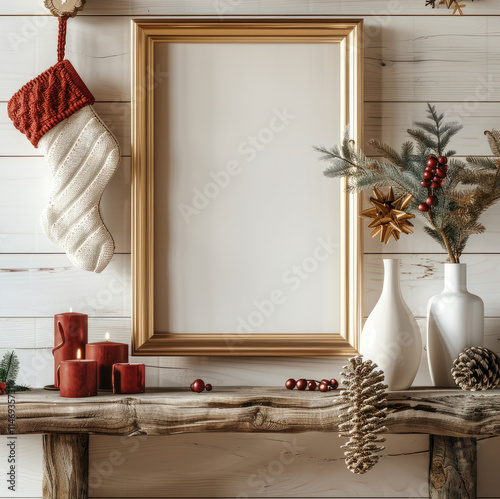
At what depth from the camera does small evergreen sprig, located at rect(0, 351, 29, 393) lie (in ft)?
3.17

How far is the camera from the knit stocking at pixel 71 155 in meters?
1.00

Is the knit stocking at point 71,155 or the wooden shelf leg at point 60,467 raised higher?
the knit stocking at point 71,155

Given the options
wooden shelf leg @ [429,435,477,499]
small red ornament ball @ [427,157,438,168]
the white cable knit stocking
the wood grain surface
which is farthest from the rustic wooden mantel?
small red ornament ball @ [427,157,438,168]

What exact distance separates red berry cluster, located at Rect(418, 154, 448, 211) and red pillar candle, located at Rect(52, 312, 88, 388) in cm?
62

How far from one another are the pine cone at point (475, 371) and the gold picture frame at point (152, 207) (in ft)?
0.61

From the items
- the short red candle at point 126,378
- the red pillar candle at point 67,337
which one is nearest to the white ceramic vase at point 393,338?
the short red candle at point 126,378

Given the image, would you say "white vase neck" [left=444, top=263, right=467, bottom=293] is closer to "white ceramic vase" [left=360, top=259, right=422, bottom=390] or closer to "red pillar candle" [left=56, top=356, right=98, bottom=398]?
"white ceramic vase" [left=360, top=259, right=422, bottom=390]

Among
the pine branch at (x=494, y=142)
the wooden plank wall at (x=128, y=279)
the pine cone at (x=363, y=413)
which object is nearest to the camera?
the pine cone at (x=363, y=413)

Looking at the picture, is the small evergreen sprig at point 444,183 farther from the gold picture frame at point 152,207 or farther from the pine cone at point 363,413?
the pine cone at point 363,413

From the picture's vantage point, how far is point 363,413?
854mm

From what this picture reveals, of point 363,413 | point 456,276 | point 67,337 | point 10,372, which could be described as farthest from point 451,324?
point 10,372

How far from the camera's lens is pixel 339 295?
1.05m

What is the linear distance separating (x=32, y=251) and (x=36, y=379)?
9.5 inches

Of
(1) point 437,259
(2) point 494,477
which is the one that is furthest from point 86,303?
(2) point 494,477
